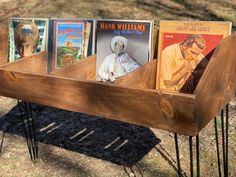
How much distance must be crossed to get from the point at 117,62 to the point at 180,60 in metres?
0.50

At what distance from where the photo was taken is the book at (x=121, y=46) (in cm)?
264

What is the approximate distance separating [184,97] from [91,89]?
0.58m

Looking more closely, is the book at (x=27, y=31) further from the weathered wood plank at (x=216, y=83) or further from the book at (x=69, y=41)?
the weathered wood plank at (x=216, y=83)

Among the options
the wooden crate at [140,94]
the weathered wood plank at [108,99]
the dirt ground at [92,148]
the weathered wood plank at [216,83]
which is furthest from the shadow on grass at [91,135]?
the weathered wood plank at [216,83]

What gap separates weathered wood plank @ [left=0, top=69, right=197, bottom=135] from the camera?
1793 mm

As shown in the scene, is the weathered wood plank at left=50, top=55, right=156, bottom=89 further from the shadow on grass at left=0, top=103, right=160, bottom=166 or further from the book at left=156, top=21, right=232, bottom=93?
the shadow on grass at left=0, top=103, right=160, bottom=166

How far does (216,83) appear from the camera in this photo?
1.94 metres

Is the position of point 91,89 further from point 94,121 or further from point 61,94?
point 94,121

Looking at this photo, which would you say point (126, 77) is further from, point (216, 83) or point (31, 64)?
point (31, 64)

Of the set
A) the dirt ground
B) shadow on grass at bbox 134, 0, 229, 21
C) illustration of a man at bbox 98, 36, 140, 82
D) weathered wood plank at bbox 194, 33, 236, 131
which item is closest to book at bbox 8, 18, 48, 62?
illustration of a man at bbox 98, 36, 140, 82

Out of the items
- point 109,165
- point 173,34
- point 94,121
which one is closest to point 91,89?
point 173,34

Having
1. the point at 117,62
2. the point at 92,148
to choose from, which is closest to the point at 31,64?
the point at 117,62

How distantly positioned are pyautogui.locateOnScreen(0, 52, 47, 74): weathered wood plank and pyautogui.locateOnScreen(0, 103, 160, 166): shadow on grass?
0.96 meters

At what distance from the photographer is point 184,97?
1.73m
